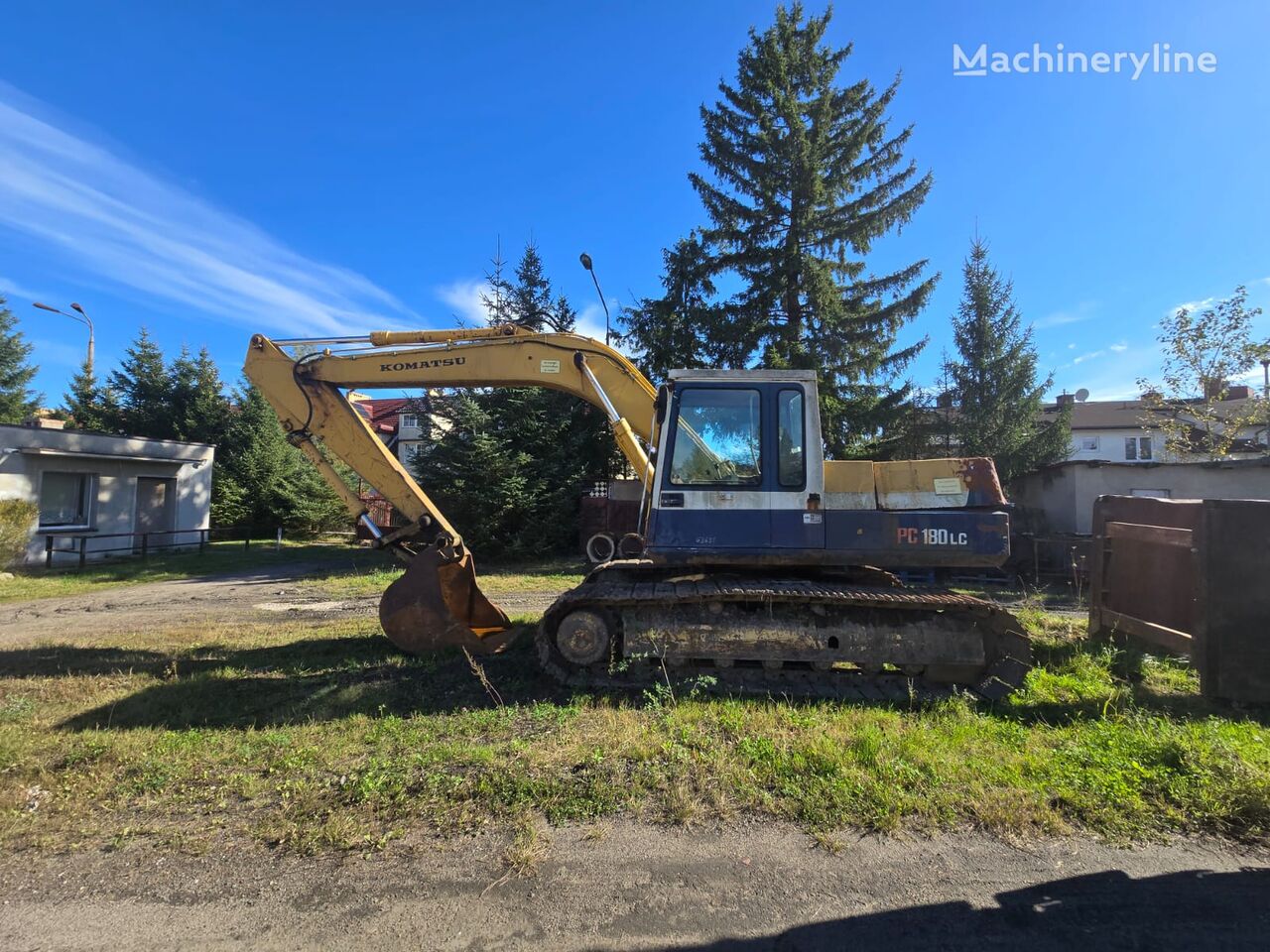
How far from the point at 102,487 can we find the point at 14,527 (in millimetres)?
4687

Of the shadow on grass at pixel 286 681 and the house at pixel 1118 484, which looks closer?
the shadow on grass at pixel 286 681

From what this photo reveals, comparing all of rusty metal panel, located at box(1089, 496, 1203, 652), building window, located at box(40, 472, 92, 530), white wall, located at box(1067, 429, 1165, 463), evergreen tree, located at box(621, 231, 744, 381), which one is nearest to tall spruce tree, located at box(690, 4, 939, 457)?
evergreen tree, located at box(621, 231, 744, 381)

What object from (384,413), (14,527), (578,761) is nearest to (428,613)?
(578,761)

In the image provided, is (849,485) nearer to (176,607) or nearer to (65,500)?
(176,607)

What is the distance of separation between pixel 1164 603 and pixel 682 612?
193 inches

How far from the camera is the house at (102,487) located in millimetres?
16172

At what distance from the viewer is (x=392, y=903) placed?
2.80 meters

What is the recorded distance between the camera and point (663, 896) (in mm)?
2875

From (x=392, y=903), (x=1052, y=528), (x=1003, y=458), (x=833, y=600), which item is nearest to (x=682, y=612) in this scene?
(x=833, y=600)

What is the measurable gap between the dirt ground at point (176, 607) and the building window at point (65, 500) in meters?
6.34

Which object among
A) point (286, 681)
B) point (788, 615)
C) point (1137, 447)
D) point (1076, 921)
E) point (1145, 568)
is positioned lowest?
point (1076, 921)

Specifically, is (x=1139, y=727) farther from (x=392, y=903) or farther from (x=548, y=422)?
(x=548, y=422)

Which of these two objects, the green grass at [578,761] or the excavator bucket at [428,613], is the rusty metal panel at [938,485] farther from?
the excavator bucket at [428,613]

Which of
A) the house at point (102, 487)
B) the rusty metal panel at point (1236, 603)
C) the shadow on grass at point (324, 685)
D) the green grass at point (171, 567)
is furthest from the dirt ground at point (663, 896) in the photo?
the house at point (102, 487)
